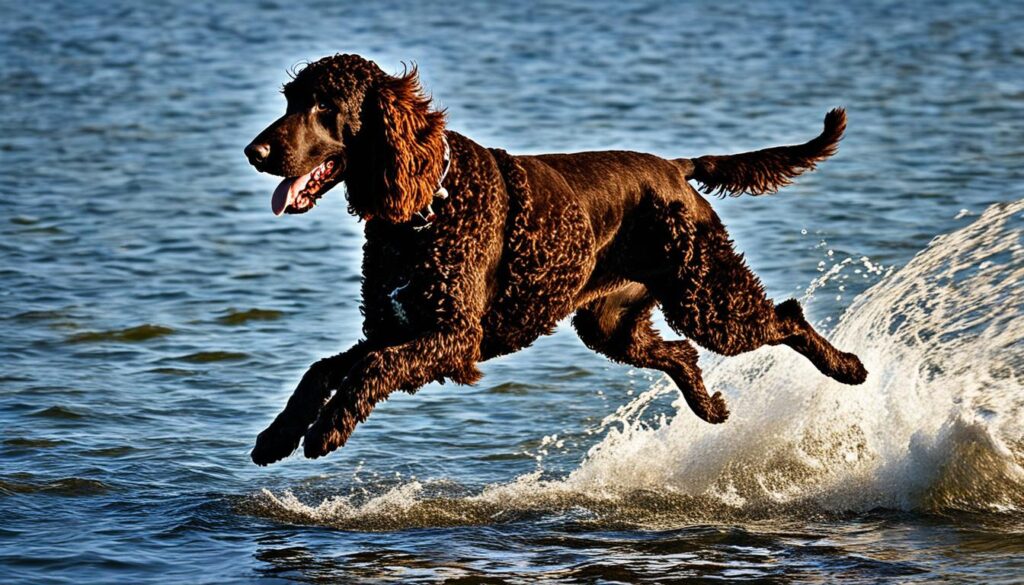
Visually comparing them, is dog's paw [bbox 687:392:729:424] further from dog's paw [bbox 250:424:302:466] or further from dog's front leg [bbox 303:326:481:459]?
dog's paw [bbox 250:424:302:466]

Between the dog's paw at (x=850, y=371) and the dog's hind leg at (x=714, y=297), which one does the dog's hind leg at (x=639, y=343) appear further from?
the dog's paw at (x=850, y=371)

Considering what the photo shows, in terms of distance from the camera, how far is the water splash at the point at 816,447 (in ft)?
23.3

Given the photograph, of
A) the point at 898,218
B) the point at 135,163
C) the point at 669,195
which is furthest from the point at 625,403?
the point at 135,163

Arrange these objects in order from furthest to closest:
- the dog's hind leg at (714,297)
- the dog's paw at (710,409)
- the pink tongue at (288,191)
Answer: the dog's paw at (710,409)
the dog's hind leg at (714,297)
the pink tongue at (288,191)

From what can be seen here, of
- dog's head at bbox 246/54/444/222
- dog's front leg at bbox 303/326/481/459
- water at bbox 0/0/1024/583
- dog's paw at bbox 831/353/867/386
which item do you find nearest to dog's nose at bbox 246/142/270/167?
dog's head at bbox 246/54/444/222

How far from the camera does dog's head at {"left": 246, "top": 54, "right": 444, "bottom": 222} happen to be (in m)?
5.95

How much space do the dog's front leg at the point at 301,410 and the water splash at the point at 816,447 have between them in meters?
0.73

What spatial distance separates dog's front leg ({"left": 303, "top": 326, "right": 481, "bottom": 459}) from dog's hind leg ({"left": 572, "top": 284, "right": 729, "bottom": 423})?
3.66 ft

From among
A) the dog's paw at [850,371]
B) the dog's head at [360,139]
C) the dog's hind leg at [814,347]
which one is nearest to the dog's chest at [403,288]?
the dog's head at [360,139]

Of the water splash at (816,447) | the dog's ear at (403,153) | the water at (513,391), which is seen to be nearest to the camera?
the dog's ear at (403,153)

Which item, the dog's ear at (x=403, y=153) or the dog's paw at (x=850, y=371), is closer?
the dog's ear at (x=403, y=153)

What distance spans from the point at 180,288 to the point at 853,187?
17.5 ft

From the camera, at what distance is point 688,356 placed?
7.51m

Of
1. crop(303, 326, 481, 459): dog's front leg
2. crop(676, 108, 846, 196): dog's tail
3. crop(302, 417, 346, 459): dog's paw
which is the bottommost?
crop(302, 417, 346, 459): dog's paw
